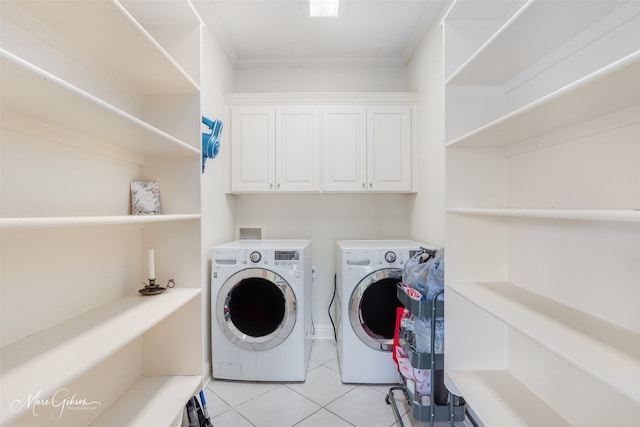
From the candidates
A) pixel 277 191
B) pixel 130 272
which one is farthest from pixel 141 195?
pixel 277 191

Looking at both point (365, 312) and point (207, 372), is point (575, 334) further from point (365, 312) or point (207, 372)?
point (207, 372)

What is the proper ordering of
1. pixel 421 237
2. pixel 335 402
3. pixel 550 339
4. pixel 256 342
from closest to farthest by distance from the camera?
pixel 550 339, pixel 335 402, pixel 256 342, pixel 421 237

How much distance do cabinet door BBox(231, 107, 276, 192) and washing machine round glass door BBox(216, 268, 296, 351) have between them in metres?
0.83

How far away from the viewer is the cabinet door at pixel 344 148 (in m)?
2.34

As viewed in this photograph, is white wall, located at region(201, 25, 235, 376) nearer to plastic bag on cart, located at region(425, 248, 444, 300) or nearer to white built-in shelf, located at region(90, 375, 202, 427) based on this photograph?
white built-in shelf, located at region(90, 375, 202, 427)

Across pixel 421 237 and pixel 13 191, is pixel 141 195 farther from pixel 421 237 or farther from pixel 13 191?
pixel 421 237

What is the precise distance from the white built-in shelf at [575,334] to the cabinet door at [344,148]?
4.56 ft

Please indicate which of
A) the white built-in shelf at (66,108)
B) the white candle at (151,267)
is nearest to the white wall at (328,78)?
the white built-in shelf at (66,108)

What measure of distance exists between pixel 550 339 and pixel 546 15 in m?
0.96

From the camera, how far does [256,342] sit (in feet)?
6.15

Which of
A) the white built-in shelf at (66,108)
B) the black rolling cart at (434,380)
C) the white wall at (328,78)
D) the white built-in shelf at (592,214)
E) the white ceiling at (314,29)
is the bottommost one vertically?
the black rolling cart at (434,380)

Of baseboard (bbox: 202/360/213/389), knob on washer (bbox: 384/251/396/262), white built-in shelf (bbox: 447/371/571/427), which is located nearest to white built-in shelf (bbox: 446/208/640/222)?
white built-in shelf (bbox: 447/371/571/427)

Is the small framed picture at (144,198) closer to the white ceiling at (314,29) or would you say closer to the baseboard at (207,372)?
the baseboard at (207,372)

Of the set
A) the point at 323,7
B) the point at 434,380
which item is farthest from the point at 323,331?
the point at 323,7
